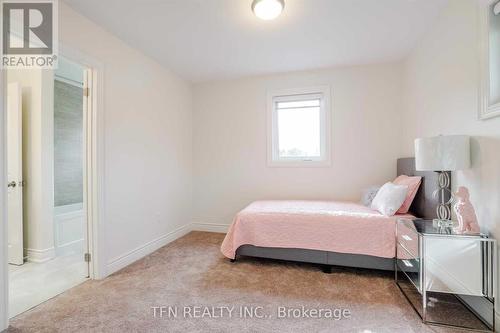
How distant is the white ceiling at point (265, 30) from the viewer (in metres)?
2.03

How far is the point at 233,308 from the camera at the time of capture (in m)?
1.78

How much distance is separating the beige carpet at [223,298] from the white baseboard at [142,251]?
0.10m

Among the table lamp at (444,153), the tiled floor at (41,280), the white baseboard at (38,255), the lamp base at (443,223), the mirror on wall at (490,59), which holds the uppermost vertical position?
the mirror on wall at (490,59)

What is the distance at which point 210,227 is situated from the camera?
3869 mm

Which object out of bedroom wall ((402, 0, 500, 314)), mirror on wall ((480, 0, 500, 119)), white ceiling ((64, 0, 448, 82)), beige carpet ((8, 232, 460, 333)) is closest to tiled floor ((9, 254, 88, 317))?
beige carpet ((8, 232, 460, 333))

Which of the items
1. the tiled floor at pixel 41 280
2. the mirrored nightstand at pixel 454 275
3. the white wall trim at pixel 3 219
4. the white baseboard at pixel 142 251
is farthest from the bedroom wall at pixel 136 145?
the mirrored nightstand at pixel 454 275

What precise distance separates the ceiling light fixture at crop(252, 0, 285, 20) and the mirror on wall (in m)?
1.41

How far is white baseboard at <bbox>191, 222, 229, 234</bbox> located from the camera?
3803mm

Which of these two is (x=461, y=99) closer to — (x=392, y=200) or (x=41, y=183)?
(x=392, y=200)

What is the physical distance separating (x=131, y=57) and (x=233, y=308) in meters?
2.83

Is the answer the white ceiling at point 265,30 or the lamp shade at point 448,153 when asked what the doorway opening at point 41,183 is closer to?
the white ceiling at point 265,30

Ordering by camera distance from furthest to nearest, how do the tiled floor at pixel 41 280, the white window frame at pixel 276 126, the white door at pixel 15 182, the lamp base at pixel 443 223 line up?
the white window frame at pixel 276 126
the white door at pixel 15 182
the tiled floor at pixel 41 280
the lamp base at pixel 443 223

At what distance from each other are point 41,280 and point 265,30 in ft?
10.9

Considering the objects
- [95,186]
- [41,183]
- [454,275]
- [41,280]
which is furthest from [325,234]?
[41,183]
